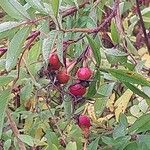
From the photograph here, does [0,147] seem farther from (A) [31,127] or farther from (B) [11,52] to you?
(B) [11,52]

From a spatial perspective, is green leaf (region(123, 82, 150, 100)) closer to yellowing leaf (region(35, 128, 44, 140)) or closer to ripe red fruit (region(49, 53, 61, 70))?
ripe red fruit (region(49, 53, 61, 70))

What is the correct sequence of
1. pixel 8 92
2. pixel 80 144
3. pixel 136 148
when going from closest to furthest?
pixel 8 92
pixel 136 148
pixel 80 144

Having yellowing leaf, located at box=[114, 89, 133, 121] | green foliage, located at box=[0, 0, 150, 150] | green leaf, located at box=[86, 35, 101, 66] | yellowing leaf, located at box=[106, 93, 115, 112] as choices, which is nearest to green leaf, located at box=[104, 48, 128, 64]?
green foliage, located at box=[0, 0, 150, 150]

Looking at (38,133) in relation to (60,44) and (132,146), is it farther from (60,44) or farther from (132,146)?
(60,44)

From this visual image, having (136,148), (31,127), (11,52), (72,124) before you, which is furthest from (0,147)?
(11,52)


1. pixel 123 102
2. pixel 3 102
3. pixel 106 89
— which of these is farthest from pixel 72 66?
pixel 123 102

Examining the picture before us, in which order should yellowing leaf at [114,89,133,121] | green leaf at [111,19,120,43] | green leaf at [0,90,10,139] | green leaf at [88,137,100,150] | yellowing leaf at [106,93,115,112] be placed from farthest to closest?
yellowing leaf at [106,93,115,112] < yellowing leaf at [114,89,133,121] < green leaf at [88,137,100,150] < green leaf at [111,19,120,43] < green leaf at [0,90,10,139]

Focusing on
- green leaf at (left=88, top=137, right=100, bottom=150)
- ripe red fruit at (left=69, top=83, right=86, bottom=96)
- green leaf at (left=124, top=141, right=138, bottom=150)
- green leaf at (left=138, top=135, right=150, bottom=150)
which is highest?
ripe red fruit at (left=69, top=83, right=86, bottom=96)
